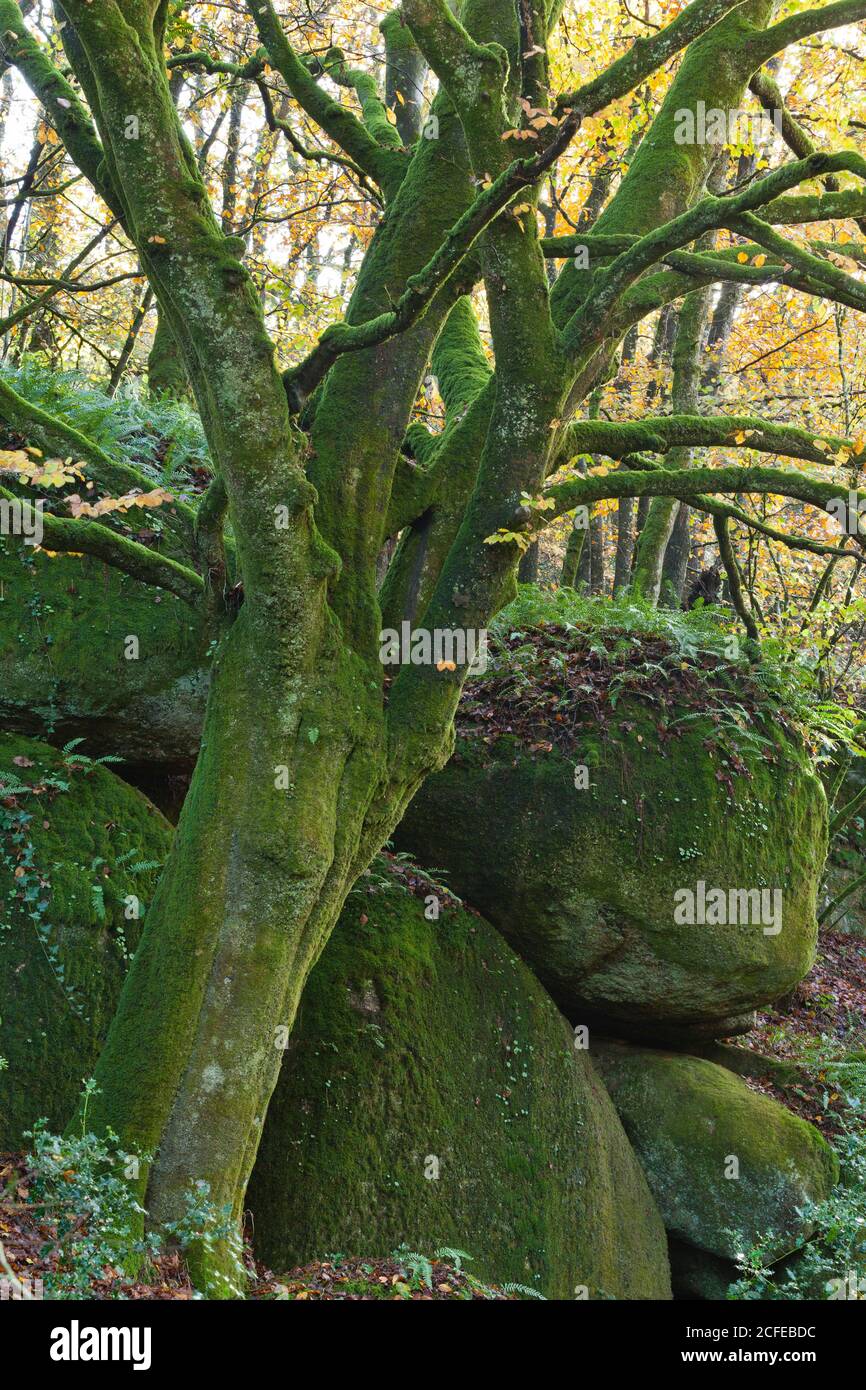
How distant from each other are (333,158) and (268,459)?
13.9 feet

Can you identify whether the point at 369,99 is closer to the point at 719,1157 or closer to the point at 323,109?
the point at 323,109

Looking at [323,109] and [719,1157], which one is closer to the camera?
[323,109]

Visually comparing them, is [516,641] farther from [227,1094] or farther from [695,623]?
[227,1094]

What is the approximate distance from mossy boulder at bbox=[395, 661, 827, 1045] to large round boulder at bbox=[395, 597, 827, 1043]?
0.01m

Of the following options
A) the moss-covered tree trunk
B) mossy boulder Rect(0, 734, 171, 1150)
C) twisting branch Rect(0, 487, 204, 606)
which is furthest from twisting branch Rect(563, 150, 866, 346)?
mossy boulder Rect(0, 734, 171, 1150)

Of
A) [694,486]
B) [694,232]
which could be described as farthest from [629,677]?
[694,232]

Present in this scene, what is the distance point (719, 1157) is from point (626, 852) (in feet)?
8.55

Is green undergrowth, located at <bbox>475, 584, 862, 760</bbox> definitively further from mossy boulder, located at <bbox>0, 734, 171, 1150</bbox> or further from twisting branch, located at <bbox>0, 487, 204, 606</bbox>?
twisting branch, located at <bbox>0, 487, 204, 606</bbox>

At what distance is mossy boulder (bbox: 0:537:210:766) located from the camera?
733cm

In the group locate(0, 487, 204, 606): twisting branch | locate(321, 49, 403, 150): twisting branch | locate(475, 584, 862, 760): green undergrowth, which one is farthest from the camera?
locate(475, 584, 862, 760): green undergrowth

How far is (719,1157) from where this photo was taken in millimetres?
8305

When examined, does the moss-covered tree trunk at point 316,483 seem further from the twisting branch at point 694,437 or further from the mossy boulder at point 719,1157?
the mossy boulder at point 719,1157

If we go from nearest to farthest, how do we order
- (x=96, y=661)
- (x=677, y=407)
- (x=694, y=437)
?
(x=694, y=437) → (x=96, y=661) → (x=677, y=407)

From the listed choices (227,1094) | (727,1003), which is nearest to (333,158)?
(227,1094)
